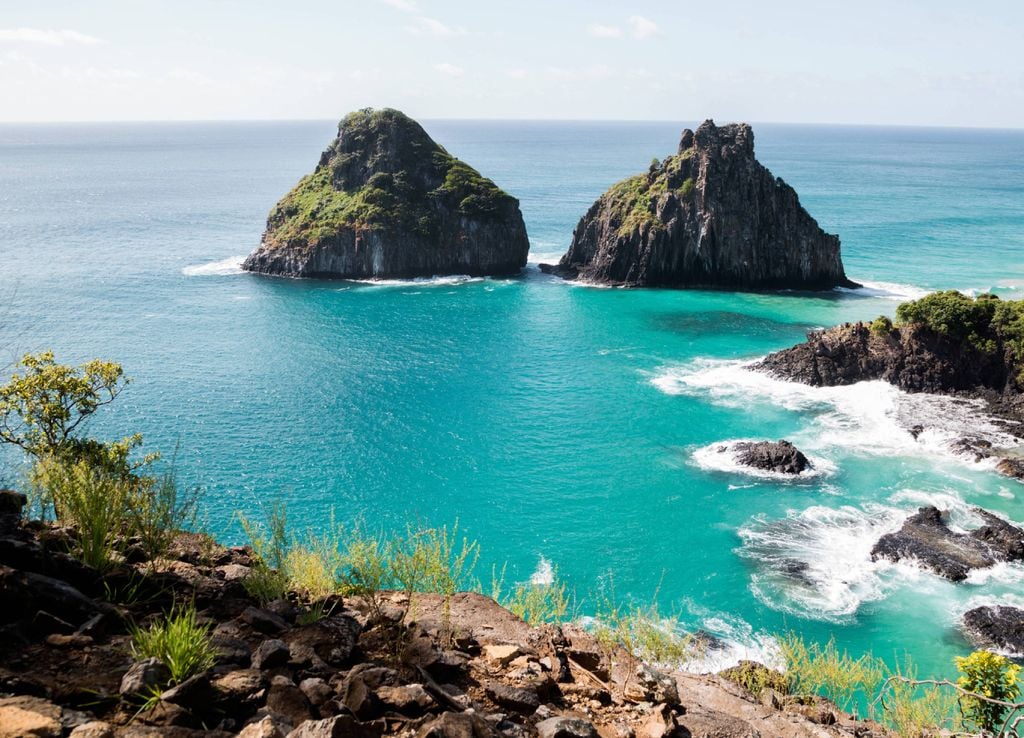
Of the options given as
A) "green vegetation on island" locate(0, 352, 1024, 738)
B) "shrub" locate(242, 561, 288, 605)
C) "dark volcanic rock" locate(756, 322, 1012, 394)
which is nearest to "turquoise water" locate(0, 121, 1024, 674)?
"dark volcanic rock" locate(756, 322, 1012, 394)

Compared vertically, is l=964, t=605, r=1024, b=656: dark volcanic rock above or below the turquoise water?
below

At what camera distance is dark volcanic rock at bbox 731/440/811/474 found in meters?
55.5

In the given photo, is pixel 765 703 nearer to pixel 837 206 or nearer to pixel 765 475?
pixel 765 475

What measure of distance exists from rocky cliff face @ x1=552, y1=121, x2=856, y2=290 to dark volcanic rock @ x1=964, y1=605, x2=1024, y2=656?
83.7m

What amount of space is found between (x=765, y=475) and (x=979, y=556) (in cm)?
1495

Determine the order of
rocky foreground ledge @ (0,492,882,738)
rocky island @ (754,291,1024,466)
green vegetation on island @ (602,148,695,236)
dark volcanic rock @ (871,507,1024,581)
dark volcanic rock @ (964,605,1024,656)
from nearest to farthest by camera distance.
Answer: rocky foreground ledge @ (0,492,882,738) → dark volcanic rock @ (964,605,1024,656) → dark volcanic rock @ (871,507,1024,581) → rocky island @ (754,291,1024,466) → green vegetation on island @ (602,148,695,236)

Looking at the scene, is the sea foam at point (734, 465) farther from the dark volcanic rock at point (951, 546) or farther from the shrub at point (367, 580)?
the shrub at point (367, 580)

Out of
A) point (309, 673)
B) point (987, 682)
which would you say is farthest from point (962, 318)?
point (309, 673)

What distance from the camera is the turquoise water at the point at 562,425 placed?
4297cm

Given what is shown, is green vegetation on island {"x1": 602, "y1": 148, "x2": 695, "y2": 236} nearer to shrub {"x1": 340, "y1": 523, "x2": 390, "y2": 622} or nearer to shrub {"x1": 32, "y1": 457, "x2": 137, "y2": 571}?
shrub {"x1": 340, "y1": 523, "x2": 390, "y2": 622}

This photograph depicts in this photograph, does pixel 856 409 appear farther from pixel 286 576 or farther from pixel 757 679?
pixel 286 576

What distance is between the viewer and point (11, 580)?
11383 millimetres

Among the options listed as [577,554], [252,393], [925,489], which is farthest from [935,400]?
[252,393]

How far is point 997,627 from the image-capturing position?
37.7 metres
